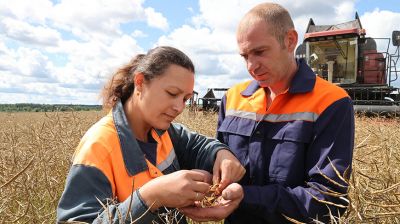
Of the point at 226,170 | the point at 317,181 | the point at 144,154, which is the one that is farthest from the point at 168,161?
the point at 317,181

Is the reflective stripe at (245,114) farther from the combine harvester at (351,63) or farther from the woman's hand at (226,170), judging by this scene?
the combine harvester at (351,63)

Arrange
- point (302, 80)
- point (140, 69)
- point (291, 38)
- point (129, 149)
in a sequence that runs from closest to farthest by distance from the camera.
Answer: point (129, 149)
point (140, 69)
point (302, 80)
point (291, 38)

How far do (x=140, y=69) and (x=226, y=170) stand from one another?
663 mm

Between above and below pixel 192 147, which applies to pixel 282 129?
above

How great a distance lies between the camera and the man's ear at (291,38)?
226 cm

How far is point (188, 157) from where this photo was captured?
2293 millimetres

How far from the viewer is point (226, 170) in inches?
78.6

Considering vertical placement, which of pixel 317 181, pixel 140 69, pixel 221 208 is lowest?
pixel 221 208

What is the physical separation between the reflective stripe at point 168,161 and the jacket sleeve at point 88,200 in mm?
407

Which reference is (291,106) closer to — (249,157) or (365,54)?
(249,157)

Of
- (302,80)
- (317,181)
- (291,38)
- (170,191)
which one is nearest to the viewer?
(170,191)

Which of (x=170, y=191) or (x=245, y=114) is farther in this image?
(x=245, y=114)

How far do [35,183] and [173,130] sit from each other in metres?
1.14

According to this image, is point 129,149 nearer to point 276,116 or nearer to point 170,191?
point 170,191
